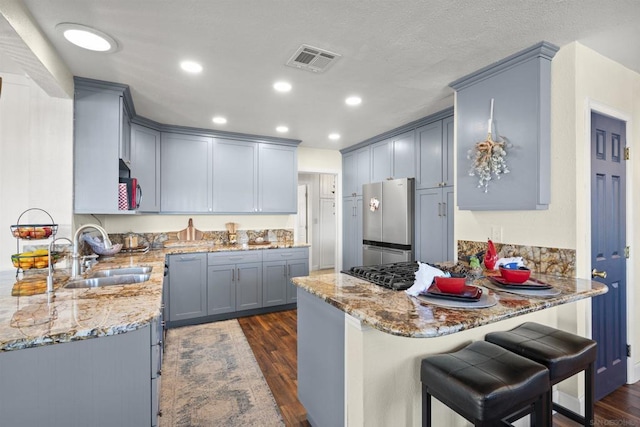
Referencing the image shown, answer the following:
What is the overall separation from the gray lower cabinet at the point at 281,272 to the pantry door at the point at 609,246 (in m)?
2.94

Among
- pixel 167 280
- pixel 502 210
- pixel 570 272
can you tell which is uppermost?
pixel 502 210

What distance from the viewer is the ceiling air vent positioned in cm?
202

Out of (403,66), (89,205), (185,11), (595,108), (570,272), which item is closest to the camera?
(185,11)

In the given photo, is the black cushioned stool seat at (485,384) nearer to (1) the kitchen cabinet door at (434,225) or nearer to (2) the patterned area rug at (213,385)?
(2) the patterned area rug at (213,385)

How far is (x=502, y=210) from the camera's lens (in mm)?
2250

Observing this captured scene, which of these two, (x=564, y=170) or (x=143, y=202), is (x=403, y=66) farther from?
(x=143, y=202)

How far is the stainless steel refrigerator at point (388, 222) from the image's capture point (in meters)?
3.57

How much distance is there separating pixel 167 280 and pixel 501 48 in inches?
145

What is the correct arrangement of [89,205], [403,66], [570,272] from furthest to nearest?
1. [89,205]
2. [403,66]
3. [570,272]

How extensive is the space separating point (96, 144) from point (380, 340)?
2.68m

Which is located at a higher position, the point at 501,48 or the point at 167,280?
the point at 501,48

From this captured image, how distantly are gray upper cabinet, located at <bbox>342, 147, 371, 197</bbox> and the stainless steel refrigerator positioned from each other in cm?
31

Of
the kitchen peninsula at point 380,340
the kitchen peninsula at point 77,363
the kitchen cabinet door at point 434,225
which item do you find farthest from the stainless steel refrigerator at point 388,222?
the kitchen peninsula at point 77,363

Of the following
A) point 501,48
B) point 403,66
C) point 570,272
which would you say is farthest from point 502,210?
point 403,66
